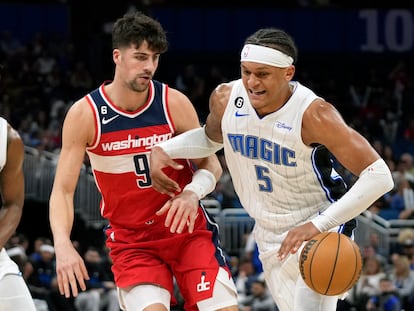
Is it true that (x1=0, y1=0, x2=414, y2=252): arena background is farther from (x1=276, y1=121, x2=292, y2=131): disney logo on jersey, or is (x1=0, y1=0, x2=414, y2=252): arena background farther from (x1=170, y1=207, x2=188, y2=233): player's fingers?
(x1=170, y1=207, x2=188, y2=233): player's fingers

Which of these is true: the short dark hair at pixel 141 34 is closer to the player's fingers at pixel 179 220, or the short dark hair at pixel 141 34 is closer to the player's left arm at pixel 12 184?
the player's left arm at pixel 12 184

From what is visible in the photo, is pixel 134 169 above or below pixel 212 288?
above

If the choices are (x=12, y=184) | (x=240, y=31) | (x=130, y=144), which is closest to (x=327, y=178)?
(x=130, y=144)

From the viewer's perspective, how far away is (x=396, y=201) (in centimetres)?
1706

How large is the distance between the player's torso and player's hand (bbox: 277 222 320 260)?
1031 millimetres

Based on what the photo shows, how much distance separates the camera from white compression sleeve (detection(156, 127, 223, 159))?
6.51 meters

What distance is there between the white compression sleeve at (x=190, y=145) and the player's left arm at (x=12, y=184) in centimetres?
90

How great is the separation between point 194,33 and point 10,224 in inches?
742

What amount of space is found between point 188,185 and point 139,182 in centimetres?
35

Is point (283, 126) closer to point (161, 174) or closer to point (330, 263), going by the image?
point (161, 174)

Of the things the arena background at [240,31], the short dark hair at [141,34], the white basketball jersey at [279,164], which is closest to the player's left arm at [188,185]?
the white basketball jersey at [279,164]

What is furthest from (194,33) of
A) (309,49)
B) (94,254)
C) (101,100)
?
(101,100)

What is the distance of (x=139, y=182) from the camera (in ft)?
21.8

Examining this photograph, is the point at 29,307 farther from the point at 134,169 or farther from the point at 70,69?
the point at 70,69
